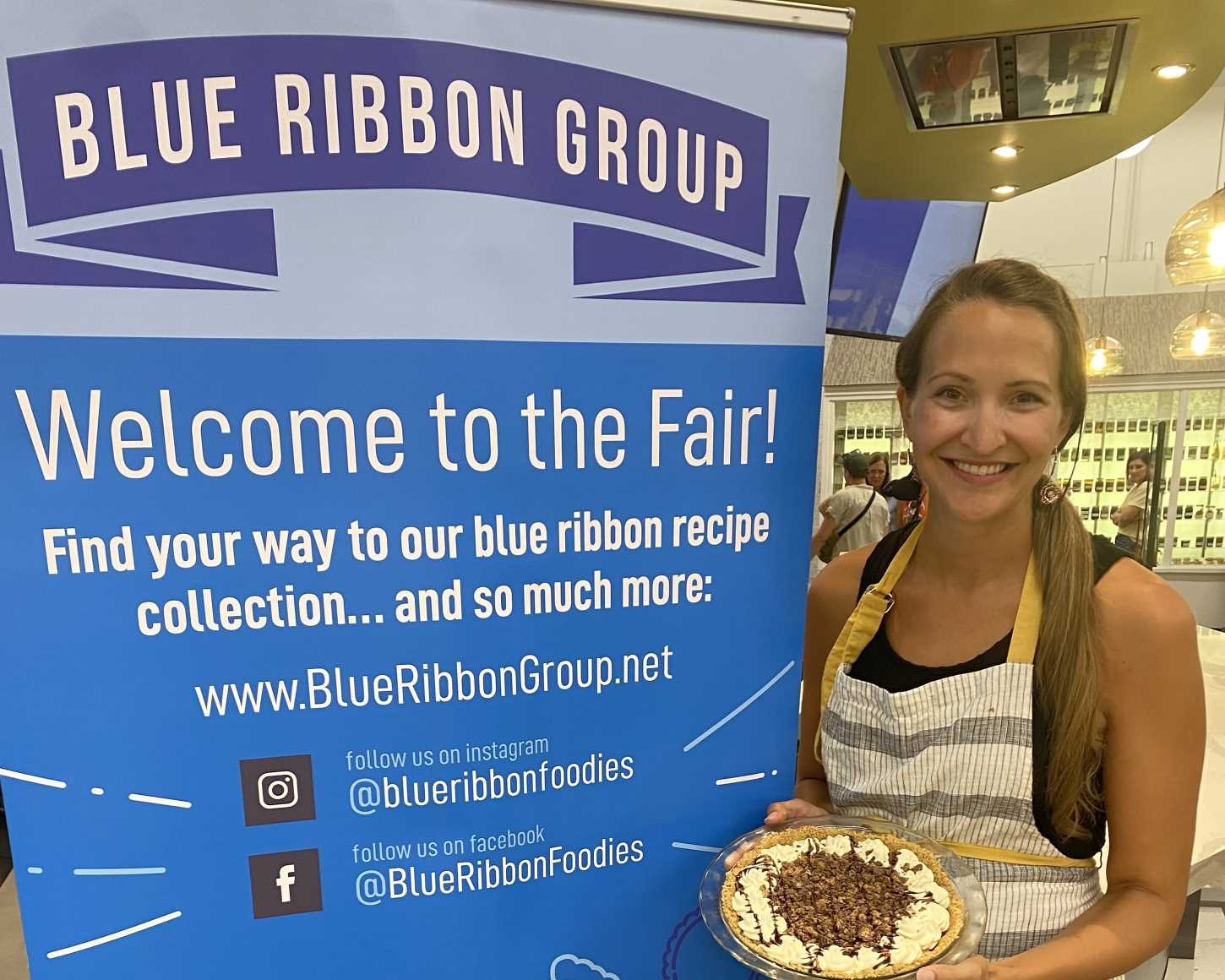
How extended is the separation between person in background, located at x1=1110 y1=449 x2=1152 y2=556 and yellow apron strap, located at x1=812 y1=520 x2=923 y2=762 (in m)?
6.12

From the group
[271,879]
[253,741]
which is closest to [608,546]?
[253,741]

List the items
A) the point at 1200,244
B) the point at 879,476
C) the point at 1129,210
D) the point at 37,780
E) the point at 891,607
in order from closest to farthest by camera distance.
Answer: the point at 37,780 < the point at 891,607 < the point at 1200,244 < the point at 879,476 < the point at 1129,210

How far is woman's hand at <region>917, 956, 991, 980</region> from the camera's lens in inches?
38.1

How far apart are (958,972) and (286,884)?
87cm

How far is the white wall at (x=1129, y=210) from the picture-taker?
6.88 m

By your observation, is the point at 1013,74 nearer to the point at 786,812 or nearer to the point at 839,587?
the point at 839,587

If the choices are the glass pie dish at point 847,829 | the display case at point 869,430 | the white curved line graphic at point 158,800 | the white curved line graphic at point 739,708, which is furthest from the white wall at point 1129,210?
the white curved line graphic at point 158,800

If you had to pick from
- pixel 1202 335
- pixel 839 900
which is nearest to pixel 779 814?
pixel 839 900

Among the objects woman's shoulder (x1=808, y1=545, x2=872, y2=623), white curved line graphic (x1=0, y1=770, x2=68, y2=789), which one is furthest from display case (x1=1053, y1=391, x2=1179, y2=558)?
white curved line graphic (x1=0, y1=770, x2=68, y2=789)

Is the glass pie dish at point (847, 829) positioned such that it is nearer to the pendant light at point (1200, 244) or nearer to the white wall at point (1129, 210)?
the pendant light at point (1200, 244)

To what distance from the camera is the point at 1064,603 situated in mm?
1179

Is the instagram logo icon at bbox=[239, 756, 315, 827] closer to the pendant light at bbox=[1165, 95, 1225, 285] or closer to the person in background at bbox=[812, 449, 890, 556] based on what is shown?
the pendant light at bbox=[1165, 95, 1225, 285]

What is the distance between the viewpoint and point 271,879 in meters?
0.97

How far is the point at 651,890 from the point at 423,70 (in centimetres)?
111
